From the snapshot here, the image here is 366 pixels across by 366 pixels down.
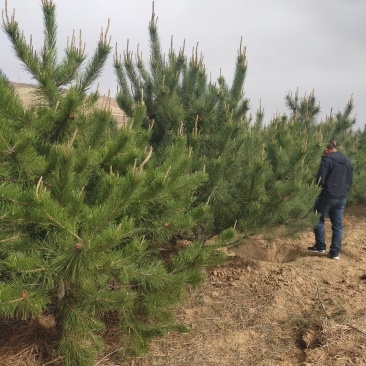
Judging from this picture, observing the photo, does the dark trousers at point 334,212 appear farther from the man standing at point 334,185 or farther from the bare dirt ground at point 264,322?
the bare dirt ground at point 264,322

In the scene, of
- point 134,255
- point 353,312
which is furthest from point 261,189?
point 134,255

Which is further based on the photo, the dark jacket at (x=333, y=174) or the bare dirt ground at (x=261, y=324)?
the dark jacket at (x=333, y=174)

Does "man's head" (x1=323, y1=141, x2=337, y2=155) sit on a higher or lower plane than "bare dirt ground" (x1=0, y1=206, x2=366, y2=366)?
higher

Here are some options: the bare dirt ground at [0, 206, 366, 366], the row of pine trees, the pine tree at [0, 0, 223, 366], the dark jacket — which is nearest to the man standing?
the dark jacket

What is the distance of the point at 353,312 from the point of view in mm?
4152

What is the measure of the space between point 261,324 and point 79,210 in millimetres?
2595

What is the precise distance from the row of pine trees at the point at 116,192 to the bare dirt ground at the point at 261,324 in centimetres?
24

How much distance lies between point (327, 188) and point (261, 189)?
161 centimetres

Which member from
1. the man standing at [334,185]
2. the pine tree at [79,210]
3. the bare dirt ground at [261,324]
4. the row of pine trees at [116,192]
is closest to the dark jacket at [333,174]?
the man standing at [334,185]

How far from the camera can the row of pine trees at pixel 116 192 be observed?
7.73 feet

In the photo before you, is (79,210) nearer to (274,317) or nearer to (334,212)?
(274,317)

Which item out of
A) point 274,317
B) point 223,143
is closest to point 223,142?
point 223,143

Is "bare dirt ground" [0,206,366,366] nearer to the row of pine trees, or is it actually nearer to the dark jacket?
the row of pine trees

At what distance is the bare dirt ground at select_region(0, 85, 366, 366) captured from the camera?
352 cm
